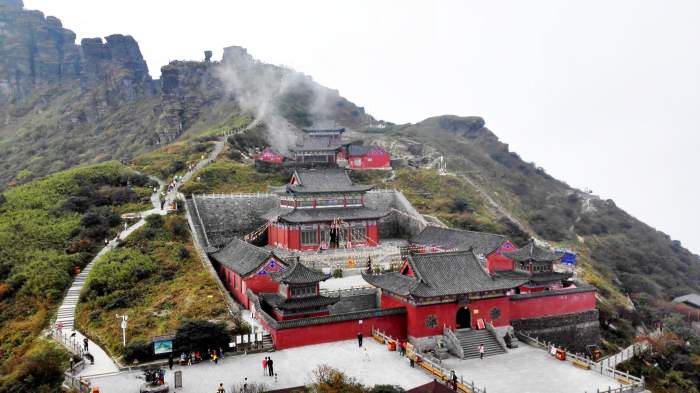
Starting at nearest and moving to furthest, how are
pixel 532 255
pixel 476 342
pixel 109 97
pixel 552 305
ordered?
1. pixel 476 342
2. pixel 552 305
3. pixel 532 255
4. pixel 109 97

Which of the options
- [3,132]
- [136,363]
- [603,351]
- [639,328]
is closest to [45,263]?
[136,363]

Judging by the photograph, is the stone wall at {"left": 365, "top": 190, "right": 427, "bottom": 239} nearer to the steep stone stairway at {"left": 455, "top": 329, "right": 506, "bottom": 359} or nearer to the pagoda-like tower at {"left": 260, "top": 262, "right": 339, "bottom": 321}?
the steep stone stairway at {"left": 455, "top": 329, "right": 506, "bottom": 359}

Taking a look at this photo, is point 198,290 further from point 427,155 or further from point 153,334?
point 427,155

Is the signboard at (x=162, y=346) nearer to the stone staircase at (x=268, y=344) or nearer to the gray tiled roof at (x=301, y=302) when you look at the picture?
the stone staircase at (x=268, y=344)

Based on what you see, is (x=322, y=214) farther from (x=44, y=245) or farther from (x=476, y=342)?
(x=476, y=342)

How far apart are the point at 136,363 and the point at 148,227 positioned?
19.8 meters

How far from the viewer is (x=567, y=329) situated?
111 feet

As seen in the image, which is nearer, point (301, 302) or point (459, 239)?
point (301, 302)

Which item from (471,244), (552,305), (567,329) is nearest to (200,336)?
(552,305)

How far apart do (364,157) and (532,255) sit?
43.0m

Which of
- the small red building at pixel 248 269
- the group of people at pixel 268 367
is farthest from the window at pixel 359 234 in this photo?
the group of people at pixel 268 367

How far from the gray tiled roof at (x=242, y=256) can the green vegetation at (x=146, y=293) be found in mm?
1530

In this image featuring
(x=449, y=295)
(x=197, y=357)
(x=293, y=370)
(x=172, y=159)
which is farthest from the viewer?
(x=172, y=159)

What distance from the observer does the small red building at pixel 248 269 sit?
32.1 meters
